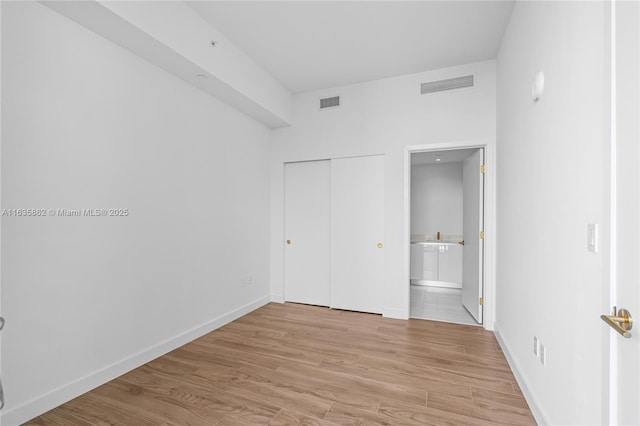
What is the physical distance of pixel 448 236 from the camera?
6016 mm

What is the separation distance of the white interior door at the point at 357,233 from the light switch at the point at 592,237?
2.72 meters

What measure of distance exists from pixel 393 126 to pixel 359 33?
4.19 ft

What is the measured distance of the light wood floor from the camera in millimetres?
1930

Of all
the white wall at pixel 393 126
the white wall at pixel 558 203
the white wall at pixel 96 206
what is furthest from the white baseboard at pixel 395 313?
the white wall at pixel 96 206

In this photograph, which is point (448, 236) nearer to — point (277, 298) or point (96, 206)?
point (277, 298)

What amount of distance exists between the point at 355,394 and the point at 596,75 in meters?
2.32

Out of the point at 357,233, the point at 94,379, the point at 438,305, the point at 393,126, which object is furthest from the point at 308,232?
the point at 94,379

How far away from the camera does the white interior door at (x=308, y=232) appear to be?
14.5 feet

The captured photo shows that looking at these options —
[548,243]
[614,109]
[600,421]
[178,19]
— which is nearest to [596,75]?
[614,109]

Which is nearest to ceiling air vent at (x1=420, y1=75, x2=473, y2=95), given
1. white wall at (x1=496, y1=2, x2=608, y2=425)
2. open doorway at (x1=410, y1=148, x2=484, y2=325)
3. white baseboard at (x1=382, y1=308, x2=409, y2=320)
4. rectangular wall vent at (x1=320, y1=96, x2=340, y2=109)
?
open doorway at (x1=410, y1=148, x2=484, y2=325)

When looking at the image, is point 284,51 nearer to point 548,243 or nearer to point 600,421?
point 548,243

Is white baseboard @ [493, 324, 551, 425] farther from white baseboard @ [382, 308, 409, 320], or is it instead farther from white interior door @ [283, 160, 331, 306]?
white interior door @ [283, 160, 331, 306]

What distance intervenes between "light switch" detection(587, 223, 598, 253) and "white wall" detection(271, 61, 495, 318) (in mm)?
2533

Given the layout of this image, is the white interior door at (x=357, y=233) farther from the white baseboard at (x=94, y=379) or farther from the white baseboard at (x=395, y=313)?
the white baseboard at (x=94, y=379)
